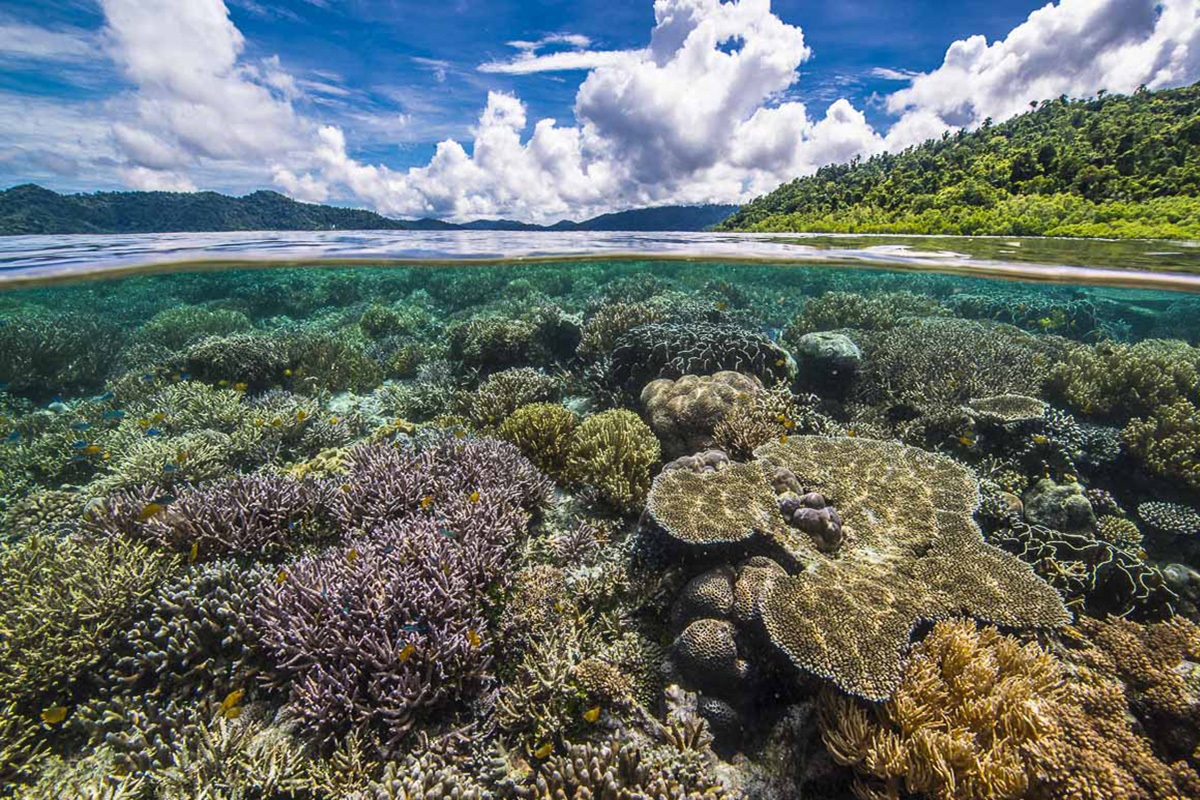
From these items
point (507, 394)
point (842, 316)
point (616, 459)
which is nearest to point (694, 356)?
point (616, 459)

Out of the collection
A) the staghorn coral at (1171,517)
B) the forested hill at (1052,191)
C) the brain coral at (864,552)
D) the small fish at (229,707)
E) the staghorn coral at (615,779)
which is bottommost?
the staghorn coral at (1171,517)

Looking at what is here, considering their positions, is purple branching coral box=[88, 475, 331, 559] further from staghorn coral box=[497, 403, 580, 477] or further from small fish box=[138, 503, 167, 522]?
staghorn coral box=[497, 403, 580, 477]

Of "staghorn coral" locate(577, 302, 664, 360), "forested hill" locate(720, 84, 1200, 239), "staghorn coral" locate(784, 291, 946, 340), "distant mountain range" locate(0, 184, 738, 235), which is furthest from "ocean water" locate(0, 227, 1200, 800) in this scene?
"distant mountain range" locate(0, 184, 738, 235)

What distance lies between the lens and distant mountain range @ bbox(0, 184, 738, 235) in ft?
57.9

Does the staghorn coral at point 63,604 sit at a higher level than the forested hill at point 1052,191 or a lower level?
lower

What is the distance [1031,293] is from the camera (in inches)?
995

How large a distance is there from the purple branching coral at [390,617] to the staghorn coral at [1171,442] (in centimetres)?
998

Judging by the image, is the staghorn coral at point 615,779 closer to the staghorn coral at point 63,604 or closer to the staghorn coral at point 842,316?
the staghorn coral at point 63,604

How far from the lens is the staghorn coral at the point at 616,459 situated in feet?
18.6

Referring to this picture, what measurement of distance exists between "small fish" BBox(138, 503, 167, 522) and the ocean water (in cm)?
6

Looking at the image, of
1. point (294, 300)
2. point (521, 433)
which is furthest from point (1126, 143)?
point (294, 300)

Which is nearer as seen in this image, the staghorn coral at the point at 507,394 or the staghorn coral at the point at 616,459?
the staghorn coral at the point at 616,459

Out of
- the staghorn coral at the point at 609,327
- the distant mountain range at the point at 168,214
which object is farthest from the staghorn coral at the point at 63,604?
the distant mountain range at the point at 168,214

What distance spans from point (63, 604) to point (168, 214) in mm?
26618
